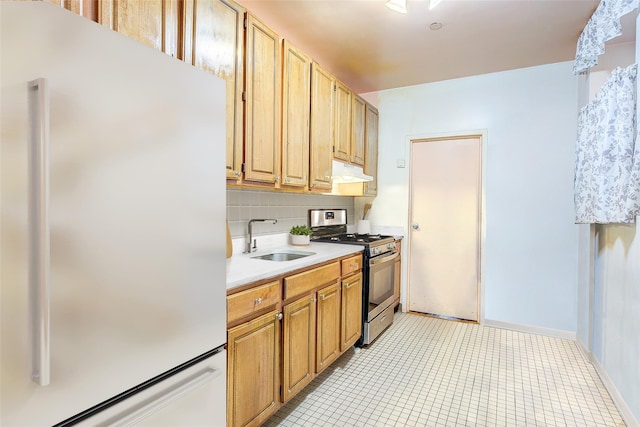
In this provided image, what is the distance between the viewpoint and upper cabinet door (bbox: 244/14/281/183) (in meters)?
1.88

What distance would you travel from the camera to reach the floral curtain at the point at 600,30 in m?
1.84

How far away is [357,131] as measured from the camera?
10.8ft

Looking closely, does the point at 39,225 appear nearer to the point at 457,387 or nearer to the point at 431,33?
the point at 457,387

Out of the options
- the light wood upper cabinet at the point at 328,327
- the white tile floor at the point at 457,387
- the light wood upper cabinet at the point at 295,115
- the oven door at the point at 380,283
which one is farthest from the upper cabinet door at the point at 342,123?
the white tile floor at the point at 457,387

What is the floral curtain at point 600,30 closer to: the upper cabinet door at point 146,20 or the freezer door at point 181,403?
the upper cabinet door at point 146,20

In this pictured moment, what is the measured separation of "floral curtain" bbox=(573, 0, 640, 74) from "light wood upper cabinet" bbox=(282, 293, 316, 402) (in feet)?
7.89

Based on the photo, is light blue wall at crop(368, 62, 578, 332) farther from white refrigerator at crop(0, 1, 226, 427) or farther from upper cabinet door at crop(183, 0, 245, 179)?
white refrigerator at crop(0, 1, 226, 427)

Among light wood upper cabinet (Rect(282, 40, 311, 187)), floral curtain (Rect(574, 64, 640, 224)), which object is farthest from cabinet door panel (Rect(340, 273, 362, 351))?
floral curtain (Rect(574, 64, 640, 224))

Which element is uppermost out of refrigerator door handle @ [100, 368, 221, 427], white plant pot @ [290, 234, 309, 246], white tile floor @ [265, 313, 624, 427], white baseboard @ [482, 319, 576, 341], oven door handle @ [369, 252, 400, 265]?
white plant pot @ [290, 234, 309, 246]

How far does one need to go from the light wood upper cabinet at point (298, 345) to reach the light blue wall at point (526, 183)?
2194 mm

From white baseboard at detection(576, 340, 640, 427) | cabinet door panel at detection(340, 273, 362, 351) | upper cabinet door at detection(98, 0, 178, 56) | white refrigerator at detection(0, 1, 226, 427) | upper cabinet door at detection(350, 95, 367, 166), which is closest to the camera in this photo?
white refrigerator at detection(0, 1, 226, 427)

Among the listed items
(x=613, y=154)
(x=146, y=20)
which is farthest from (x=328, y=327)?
(x=613, y=154)

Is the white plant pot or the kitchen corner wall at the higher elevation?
the kitchen corner wall

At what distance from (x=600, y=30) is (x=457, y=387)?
2.48 m
